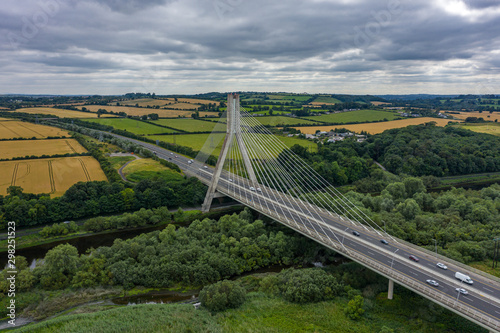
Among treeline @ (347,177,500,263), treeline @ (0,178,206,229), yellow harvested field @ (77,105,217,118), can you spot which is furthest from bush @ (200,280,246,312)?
yellow harvested field @ (77,105,217,118)

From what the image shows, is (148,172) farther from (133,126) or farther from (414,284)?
(414,284)

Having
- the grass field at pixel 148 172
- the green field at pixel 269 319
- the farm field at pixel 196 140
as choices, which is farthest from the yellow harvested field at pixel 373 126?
the green field at pixel 269 319

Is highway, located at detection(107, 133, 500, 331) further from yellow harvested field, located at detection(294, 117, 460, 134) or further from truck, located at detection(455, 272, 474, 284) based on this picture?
yellow harvested field, located at detection(294, 117, 460, 134)

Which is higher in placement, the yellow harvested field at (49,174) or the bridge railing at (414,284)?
the yellow harvested field at (49,174)

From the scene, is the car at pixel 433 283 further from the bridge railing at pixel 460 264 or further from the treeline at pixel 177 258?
the treeline at pixel 177 258

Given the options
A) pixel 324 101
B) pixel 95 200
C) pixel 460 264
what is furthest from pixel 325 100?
pixel 460 264

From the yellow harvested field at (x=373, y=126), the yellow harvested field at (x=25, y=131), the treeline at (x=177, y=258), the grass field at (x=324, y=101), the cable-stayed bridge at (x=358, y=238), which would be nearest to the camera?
the cable-stayed bridge at (x=358, y=238)
